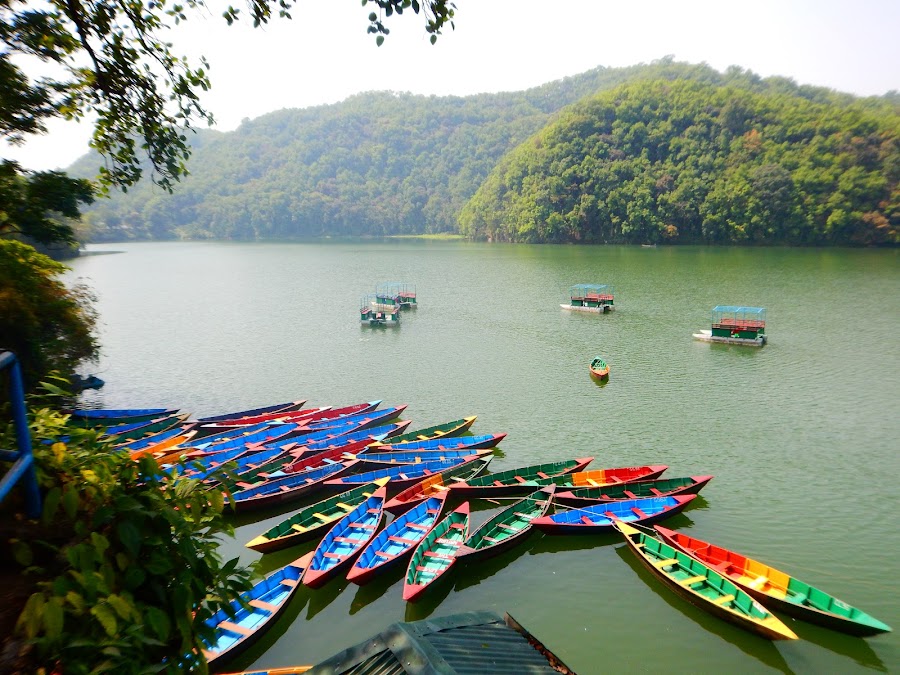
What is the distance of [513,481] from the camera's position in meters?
15.9

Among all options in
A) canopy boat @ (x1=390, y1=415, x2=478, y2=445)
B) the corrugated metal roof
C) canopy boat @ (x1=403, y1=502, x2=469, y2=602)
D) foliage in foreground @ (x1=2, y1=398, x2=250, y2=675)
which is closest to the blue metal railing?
foliage in foreground @ (x1=2, y1=398, x2=250, y2=675)

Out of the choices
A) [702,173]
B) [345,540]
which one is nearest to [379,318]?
[345,540]

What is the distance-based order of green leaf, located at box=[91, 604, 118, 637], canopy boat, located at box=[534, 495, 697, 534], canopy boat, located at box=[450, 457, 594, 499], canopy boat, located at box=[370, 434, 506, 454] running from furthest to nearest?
1. canopy boat, located at box=[370, 434, 506, 454]
2. canopy boat, located at box=[450, 457, 594, 499]
3. canopy boat, located at box=[534, 495, 697, 534]
4. green leaf, located at box=[91, 604, 118, 637]

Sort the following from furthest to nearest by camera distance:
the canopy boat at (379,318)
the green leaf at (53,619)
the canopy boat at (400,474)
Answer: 1. the canopy boat at (379,318)
2. the canopy boat at (400,474)
3. the green leaf at (53,619)

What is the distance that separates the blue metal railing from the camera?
10.3 ft

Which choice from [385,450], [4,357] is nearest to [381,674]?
[4,357]


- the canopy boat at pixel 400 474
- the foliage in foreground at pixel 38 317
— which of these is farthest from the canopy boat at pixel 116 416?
the canopy boat at pixel 400 474

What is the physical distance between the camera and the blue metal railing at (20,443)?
315cm

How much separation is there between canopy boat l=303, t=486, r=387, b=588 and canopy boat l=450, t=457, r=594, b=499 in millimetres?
2211

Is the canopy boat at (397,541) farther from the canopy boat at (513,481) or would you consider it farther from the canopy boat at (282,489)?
the canopy boat at (282,489)

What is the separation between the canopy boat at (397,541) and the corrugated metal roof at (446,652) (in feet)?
20.4

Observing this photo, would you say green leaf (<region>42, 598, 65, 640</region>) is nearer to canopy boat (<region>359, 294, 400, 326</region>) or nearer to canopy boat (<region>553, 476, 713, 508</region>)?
canopy boat (<region>553, 476, 713, 508</region>)

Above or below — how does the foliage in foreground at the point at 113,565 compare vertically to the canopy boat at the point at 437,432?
above

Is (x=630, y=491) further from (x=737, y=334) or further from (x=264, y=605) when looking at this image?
(x=737, y=334)
